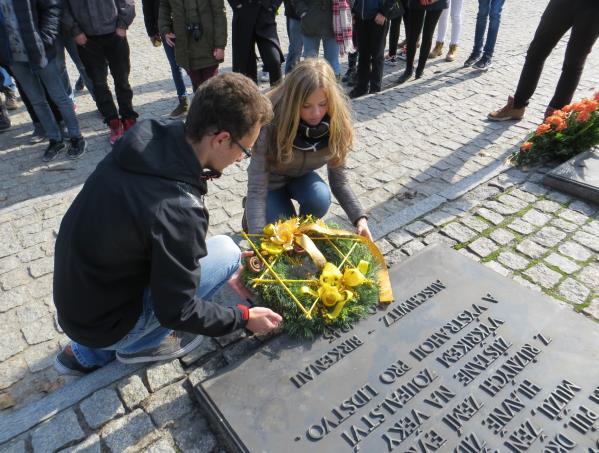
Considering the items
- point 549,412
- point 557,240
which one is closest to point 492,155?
point 557,240

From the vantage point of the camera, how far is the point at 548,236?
117 inches

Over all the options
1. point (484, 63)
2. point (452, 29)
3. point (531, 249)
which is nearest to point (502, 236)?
point (531, 249)

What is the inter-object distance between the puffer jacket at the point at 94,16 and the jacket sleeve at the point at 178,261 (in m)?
3.50

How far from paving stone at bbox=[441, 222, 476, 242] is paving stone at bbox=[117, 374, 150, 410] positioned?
7.07 feet

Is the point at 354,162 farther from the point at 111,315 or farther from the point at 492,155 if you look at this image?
the point at 111,315

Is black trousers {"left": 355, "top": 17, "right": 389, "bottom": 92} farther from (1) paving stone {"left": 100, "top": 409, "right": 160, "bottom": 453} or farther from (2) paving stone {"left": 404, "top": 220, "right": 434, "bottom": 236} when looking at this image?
(1) paving stone {"left": 100, "top": 409, "right": 160, "bottom": 453}

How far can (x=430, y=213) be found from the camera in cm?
326

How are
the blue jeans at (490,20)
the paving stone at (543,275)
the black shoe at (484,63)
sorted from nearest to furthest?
the paving stone at (543,275) < the blue jeans at (490,20) < the black shoe at (484,63)

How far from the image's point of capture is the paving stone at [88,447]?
6.02ft

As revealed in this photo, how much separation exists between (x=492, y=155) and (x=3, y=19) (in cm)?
459

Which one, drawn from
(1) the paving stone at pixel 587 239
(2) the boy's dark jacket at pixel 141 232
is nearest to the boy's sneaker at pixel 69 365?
(2) the boy's dark jacket at pixel 141 232

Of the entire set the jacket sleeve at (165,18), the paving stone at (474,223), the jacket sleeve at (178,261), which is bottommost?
the paving stone at (474,223)

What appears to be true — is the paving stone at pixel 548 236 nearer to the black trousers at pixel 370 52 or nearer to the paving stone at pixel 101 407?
the paving stone at pixel 101 407

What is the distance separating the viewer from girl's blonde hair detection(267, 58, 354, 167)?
7.61 feet
